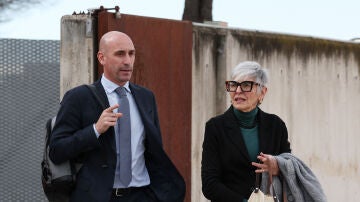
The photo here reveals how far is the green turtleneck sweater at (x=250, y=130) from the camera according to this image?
20.0 ft

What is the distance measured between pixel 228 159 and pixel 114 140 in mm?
830

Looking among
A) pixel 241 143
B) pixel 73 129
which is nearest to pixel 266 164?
pixel 241 143

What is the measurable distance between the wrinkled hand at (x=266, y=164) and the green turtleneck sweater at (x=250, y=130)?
0.16 m

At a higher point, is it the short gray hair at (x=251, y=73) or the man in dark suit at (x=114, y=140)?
the short gray hair at (x=251, y=73)

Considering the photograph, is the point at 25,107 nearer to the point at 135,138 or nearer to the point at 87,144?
the point at 135,138

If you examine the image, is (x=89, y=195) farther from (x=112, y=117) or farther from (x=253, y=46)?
(x=253, y=46)

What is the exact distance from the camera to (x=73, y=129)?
5.56 m

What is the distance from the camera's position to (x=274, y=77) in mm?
9992

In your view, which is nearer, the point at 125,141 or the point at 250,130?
the point at 125,141

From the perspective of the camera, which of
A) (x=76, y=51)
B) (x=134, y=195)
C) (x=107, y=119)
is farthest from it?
(x=76, y=51)

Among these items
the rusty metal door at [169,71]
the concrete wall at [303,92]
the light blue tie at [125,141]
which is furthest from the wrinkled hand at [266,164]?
the concrete wall at [303,92]

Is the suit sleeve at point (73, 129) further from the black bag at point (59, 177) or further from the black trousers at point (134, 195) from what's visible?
the black trousers at point (134, 195)

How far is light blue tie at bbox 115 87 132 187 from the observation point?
5.61 m

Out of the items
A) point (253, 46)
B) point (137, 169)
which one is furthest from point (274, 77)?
point (137, 169)
